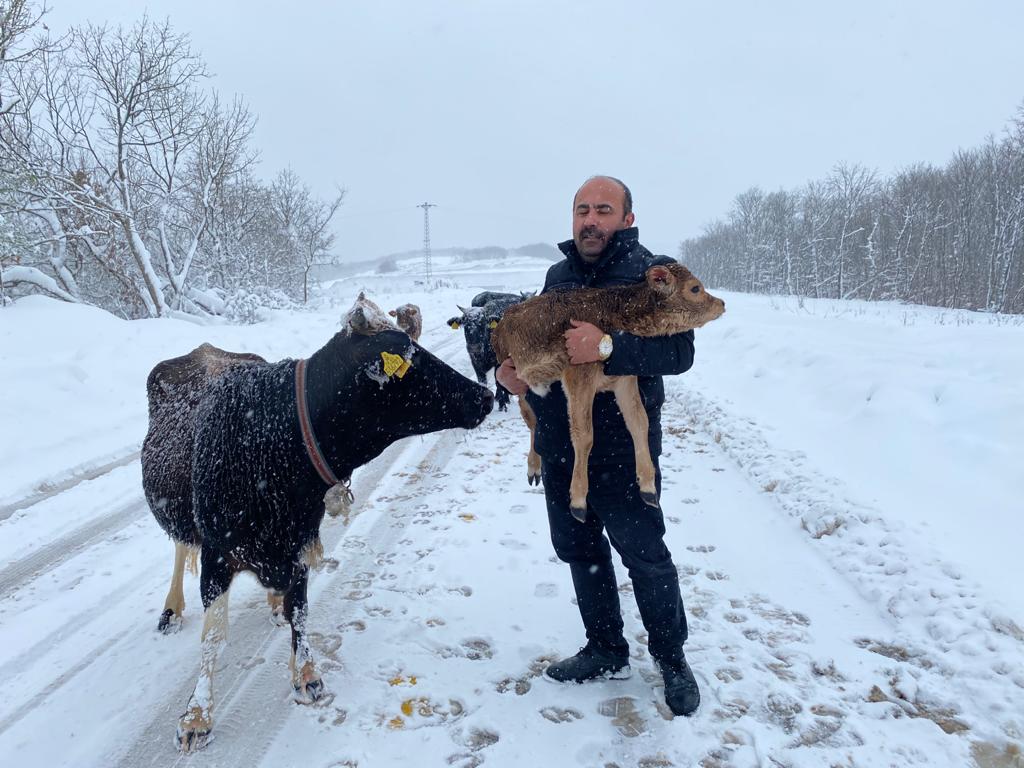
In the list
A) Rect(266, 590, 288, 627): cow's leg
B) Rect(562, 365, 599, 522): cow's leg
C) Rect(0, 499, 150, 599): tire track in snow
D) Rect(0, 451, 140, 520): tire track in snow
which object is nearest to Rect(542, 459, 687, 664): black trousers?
Rect(562, 365, 599, 522): cow's leg

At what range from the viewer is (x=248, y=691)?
2.65 metres

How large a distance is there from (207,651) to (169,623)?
0.88 meters

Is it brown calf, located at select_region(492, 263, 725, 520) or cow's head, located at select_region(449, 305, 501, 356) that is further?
cow's head, located at select_region(449, 305, 501, 356)

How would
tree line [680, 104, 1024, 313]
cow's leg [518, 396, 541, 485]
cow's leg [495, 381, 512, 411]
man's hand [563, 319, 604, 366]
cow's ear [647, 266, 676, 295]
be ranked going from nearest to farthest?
man's hand [563, 319, 604, 366] < cow's ear [647, 266, 676, 295] < cow's leg [518, 396, 541, 485] < cow's leg [495, 381, 512, 411] < tree line [680, 104, 1024, 313]

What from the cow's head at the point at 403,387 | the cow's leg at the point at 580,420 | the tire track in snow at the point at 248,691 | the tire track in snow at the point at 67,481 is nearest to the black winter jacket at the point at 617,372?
the cow's leg at the point at 580,420

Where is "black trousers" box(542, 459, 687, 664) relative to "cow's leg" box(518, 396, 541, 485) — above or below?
below

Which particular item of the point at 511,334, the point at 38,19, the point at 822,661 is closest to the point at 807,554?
the point at 822,661

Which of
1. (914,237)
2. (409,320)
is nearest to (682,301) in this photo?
(409,320)

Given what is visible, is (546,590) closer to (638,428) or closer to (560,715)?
(560,715)

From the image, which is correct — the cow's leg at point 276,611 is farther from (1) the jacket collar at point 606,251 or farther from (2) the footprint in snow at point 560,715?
(1) the jacket collar at point 606,251

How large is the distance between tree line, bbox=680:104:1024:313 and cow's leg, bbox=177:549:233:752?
40.4 m

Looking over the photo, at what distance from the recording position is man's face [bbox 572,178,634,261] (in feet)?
7.84

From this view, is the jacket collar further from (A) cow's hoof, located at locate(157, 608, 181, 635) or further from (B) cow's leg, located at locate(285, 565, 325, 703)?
(A) cow's hoof, located at locate(157, 608, 181, 635)

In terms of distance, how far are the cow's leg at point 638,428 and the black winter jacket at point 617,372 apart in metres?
0.08
